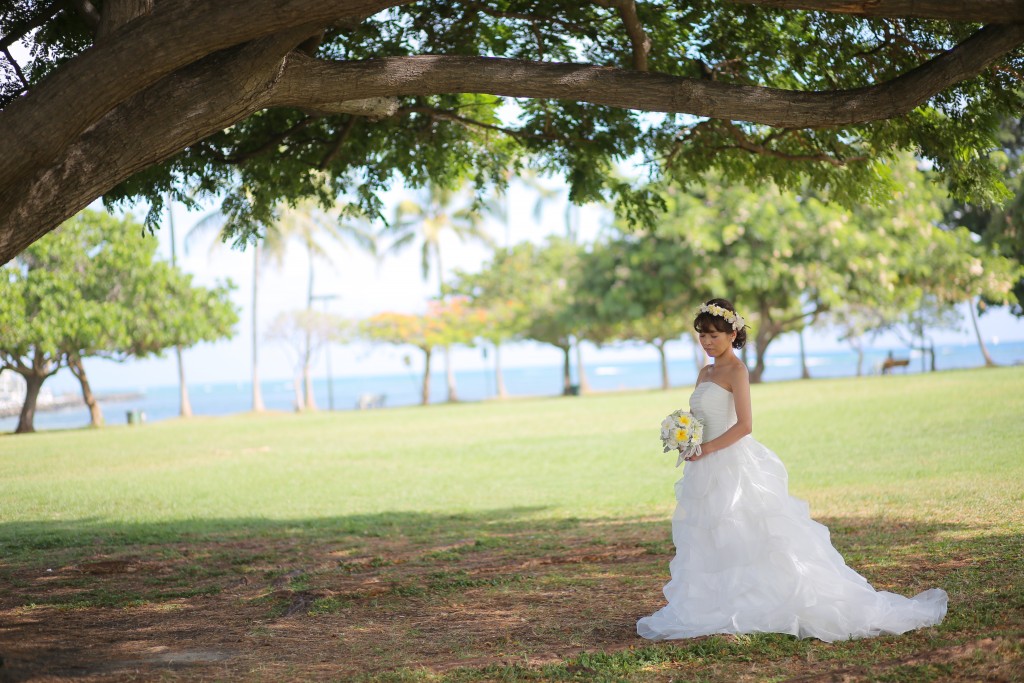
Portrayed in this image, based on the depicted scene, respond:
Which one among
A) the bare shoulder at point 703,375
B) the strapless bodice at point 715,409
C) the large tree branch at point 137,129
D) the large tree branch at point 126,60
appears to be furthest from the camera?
the bare shoulder at point 703,375

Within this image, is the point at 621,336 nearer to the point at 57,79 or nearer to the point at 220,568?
the point at 220,568

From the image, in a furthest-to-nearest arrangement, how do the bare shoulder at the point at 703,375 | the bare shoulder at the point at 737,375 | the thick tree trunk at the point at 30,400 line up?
the thick tree trunk at the point at 30,400 < the bare shoulder at the point at 703,375 < the bare shoulder at the point at 737,375

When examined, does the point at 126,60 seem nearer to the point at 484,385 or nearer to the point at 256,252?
the point at 256,252

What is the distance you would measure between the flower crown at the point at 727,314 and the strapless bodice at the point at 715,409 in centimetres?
43

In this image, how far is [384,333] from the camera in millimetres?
51625

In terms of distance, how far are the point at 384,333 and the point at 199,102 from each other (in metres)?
46.6

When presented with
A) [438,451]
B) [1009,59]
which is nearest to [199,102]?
[1009,59]

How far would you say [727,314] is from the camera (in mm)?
6188

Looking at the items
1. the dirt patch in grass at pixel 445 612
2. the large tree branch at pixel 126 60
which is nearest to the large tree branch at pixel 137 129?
the large tree branch at pixel 126 60

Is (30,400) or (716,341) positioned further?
(30,400)

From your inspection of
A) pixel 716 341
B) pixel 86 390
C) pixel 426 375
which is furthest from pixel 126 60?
pixel 426 375

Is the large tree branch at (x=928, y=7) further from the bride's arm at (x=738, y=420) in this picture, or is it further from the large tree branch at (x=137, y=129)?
the large tree branch at (x=137, y=129)

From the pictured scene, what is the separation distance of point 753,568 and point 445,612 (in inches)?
95.3

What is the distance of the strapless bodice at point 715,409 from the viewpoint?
6156 millimetres
